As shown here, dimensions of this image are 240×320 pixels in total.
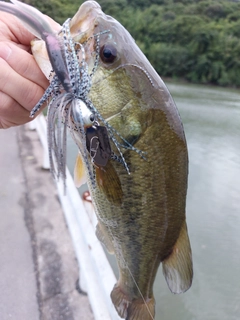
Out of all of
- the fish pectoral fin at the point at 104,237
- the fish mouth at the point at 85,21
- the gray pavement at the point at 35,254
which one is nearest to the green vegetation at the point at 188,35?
the gray pavement at the point at 35,254

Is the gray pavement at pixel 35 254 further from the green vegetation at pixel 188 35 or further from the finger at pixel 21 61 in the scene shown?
the green vegetation at pixel 188 35

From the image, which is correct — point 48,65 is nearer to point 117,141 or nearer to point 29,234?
point 117,141

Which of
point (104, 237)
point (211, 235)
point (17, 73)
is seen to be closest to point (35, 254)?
point (104, 237)

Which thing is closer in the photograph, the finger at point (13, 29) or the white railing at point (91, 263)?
the finger at point (13, 29)

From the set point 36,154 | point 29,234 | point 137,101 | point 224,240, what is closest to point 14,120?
point 137,101

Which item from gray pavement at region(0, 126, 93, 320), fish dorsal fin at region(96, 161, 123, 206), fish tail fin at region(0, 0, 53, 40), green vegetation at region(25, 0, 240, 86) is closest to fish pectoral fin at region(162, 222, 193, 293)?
fish dorsal fin at region(96, 161, 123, 206)

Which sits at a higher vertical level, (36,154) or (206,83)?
(36,154)

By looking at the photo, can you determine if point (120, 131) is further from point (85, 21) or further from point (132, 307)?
point (132, 307)

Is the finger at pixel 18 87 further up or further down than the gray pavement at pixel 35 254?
further up
